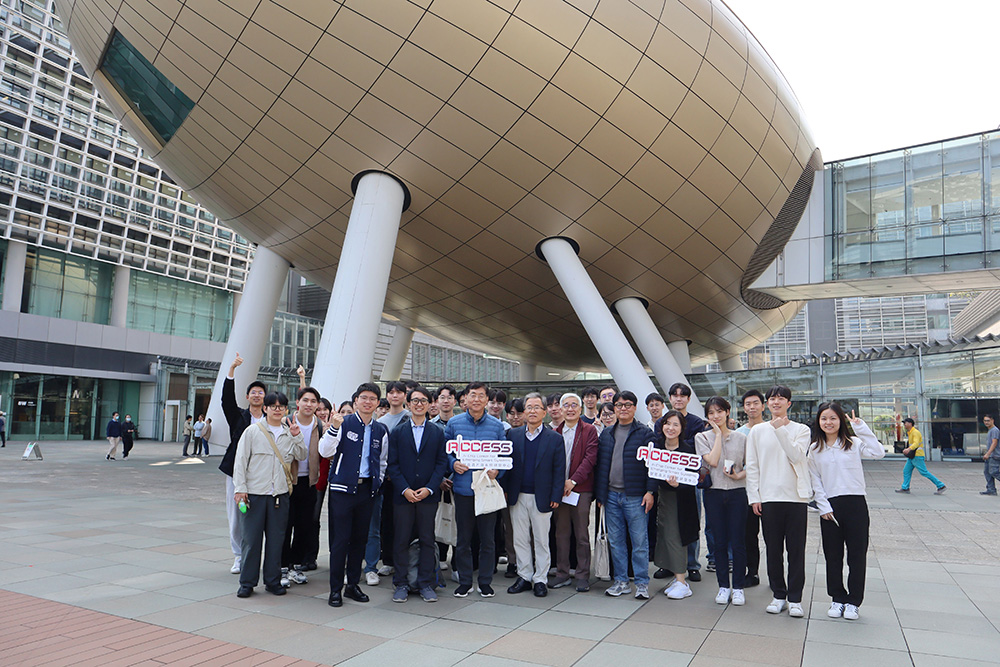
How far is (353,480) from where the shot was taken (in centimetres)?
588

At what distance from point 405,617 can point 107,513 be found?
7297 millimetres

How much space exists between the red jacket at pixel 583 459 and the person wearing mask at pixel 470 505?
73 cm

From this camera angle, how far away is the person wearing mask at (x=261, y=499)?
5.92 m

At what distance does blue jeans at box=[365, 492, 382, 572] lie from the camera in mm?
6715

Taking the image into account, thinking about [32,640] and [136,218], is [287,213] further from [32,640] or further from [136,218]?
[136,218]

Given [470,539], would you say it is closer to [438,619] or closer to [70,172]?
[438,619]

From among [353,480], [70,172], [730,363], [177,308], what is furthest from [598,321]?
[177,308]

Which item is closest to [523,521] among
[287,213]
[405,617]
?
[405,617]

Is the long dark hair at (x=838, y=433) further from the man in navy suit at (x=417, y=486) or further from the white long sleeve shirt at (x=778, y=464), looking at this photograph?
the man in navy suit at (x=417, y=486)

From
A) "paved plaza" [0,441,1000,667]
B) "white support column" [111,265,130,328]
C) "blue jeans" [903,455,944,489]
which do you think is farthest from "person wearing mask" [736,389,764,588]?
"white support column" [111,265,130,328]

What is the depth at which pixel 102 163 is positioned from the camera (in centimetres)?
3809

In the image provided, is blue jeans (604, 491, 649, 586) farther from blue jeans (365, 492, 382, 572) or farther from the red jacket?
blue jeans (365, 492, 382, 572)

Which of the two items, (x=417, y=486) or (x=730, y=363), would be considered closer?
(x=417, y=486)

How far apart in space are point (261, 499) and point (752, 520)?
456 cm
